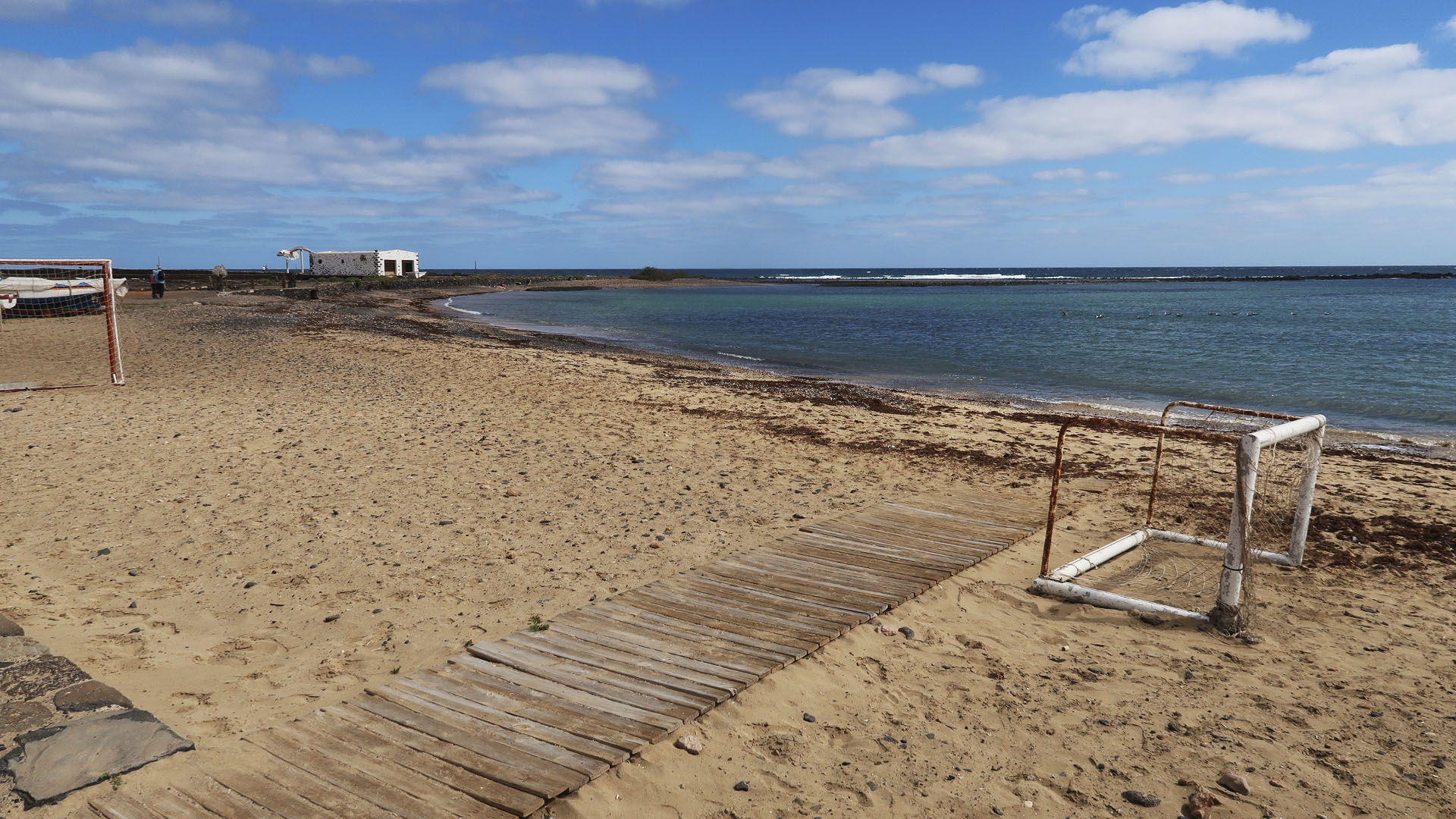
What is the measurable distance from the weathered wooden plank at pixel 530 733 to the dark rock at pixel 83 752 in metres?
1.06

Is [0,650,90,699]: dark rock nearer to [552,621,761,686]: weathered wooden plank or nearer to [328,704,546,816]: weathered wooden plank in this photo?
[328,704,546,816]: weathered wooden plank

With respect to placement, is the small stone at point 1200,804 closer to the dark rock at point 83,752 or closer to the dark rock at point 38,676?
the dark rock at point 83,752

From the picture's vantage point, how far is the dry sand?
371 cm

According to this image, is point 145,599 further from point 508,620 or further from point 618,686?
point 618,686

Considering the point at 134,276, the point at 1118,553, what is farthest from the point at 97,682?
the point at 134,276

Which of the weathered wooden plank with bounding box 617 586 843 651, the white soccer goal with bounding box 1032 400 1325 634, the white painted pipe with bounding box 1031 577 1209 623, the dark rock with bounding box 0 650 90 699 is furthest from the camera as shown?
the white painted pipe with bounding box 1031 577 1209 623

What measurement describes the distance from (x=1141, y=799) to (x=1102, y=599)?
7.39 feet

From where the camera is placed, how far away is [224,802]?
3.20 m

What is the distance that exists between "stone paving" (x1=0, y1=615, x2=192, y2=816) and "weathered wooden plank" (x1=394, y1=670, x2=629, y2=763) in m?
1.05

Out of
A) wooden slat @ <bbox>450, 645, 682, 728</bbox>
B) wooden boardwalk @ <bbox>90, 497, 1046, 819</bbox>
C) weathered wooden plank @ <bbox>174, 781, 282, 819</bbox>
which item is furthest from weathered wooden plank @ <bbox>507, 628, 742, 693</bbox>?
weathered wooden plank @ <bbox>174, 781, 282, 819</bbox>

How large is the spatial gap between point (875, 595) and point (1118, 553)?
2.48 metres

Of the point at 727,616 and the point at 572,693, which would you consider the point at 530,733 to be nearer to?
the point at 572,693

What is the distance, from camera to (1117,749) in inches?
154

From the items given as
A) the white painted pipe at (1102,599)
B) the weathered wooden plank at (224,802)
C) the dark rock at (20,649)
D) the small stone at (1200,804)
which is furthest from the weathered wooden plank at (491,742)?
the white painted pipe at (1102,599)
